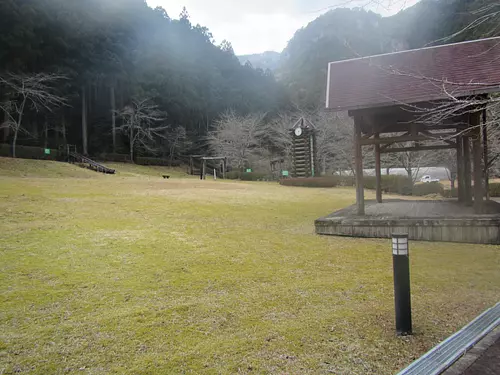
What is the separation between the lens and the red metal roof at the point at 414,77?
19.8ft

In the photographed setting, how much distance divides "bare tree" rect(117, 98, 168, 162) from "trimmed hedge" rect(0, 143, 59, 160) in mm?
7168

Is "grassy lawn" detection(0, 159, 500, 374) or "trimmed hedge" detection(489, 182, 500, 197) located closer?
"grassy lawn" detection(0, 159, 500, 374)

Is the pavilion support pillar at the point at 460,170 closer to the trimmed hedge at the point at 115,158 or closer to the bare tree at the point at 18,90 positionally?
the bare tree at the point at 18,90

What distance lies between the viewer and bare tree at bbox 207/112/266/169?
34.6m

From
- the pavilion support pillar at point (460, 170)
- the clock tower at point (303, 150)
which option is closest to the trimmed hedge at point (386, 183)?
the clock tower at point (303, 150)

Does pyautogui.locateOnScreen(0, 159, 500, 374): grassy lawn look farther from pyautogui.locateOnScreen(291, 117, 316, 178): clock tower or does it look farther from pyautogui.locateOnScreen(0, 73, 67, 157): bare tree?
pyautogui.locateOnScreen(0, 73, 67, 157): bare tree

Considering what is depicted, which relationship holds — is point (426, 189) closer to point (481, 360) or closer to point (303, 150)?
point (303, 150)

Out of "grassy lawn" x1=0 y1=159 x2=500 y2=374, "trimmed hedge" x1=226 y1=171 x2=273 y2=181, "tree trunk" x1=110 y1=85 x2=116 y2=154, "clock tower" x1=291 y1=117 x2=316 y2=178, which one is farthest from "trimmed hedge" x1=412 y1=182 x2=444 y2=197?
"tree trunk" x1=110 y1=85 x2=116 y2=154

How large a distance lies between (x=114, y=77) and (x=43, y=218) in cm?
3097

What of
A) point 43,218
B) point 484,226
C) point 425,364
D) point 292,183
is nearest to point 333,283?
point 425,364

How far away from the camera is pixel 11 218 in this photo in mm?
6340

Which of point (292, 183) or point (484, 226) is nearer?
point (484, 226)

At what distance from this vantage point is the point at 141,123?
35.8 meters

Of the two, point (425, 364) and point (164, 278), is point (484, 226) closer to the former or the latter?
point (425, 364)
